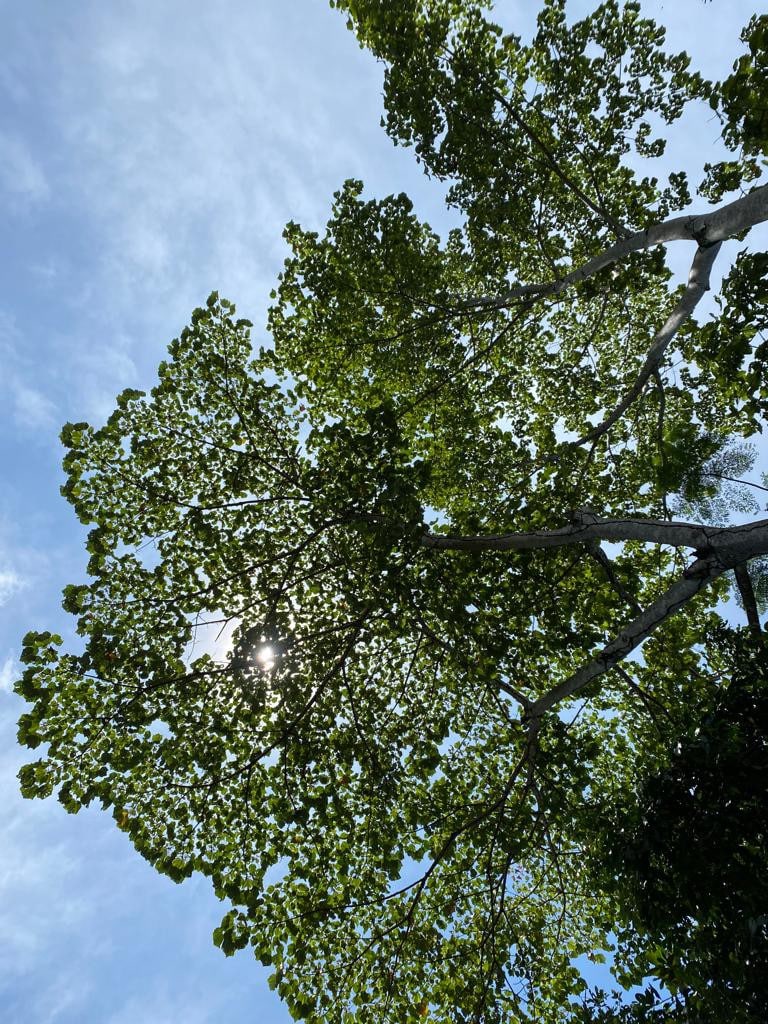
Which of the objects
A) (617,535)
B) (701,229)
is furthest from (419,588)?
(701,229)

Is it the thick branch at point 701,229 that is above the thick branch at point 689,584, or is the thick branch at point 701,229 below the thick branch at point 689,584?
above

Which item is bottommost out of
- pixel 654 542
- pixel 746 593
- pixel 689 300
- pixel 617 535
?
pixel 746 593

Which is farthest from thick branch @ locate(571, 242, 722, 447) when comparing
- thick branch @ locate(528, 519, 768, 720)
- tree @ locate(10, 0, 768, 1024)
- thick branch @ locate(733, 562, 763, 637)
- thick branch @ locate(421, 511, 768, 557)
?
thick branch @ locate(528, 519, 768, 720)

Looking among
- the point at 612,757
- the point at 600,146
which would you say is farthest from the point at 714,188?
the point at 612,757

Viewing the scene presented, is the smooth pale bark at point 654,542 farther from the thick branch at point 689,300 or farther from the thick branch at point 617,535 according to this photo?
the thick branch at point 689,300

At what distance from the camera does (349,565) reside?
837 cm

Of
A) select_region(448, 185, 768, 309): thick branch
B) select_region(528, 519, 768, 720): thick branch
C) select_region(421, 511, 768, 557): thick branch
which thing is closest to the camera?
select_region(528, 519, 768, 720): thick branch

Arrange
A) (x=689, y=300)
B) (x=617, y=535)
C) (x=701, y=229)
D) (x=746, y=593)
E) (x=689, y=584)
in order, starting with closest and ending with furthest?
(x=689, y=584) → (x=617, y=535) → (x=701, y=229) → (x=689, y=300) → (x=746, y=593)

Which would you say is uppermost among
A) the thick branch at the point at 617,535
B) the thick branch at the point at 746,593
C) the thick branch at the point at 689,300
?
the thick branch at the point at 689,300

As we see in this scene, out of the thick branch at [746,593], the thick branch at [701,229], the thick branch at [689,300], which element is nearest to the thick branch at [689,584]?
the thick branch at [746,593]

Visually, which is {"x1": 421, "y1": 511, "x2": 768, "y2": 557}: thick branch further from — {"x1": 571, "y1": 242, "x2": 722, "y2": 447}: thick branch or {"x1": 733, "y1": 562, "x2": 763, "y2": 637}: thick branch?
{"x1": 571, "y1": 242, "x2": 722, "y2": 447}: thick branch

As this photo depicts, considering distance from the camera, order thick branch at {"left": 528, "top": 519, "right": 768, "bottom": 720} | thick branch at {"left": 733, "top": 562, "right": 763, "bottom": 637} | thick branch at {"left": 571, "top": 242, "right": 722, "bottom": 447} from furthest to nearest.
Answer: thick branch at {"left": 733, "top": 562, "right": 763, "bottom": 637} → thick branch at {"left": 571, "top": 242, "right": 722, "bottom": 447} → thick branch at {"left": 528, "top": 519, "right": 768, "bottom": 720}

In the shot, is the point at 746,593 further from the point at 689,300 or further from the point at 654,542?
the point at 689,300

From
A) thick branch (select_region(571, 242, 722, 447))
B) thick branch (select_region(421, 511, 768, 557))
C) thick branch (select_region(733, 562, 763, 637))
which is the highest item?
thick branch (select_region(571, 242, 722, 447))
